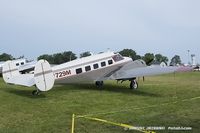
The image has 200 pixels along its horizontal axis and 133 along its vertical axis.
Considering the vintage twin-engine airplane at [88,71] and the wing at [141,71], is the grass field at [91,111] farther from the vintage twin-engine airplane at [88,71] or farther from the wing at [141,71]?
the wing at [141,71]

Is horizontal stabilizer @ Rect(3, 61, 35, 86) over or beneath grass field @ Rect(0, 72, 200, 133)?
over

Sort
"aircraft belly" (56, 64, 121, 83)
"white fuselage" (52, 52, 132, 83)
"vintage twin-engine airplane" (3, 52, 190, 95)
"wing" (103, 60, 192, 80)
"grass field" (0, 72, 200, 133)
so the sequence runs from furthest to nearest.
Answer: "wing" (103, 60, 192, 80) → "aircraft belly" (56, 64, 121, 83) → "white fuselage" (52, 52, 132, 83) → "vintage twin-engine airplane" (3, 52, 190, 95) → "grass field" (0, 72, 200, 133)

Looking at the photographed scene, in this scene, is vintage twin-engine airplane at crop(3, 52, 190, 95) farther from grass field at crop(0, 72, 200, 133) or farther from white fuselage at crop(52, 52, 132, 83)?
grass field at crop(0, 72, 200, 133)

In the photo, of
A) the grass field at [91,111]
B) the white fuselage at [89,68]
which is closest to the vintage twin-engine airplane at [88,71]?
the white fuselage at [89,68]

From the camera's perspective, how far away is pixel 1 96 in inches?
744

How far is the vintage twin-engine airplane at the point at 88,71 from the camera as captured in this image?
18547 mm

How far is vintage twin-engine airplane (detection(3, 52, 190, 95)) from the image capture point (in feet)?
60.8

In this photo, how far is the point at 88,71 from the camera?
23.0 m

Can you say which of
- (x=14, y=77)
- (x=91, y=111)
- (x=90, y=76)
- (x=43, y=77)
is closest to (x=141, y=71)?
(x=90, y=76)

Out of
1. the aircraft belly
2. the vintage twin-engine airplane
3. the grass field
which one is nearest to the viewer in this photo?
the grass field

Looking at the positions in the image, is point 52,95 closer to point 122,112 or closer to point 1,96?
point 1,96

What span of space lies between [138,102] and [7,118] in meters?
6.87

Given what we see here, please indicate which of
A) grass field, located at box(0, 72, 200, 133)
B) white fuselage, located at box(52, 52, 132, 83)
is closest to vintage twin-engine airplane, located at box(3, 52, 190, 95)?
white fuselage, located at box(52, 52, 132, 83)

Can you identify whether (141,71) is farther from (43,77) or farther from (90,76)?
Answer: (43,77)
